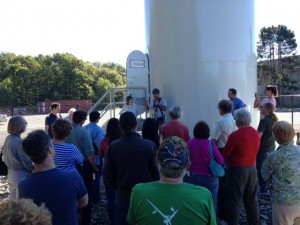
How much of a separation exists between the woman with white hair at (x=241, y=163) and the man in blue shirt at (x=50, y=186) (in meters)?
2.28

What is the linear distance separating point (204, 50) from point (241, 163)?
360 centimetres

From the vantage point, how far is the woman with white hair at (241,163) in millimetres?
4434

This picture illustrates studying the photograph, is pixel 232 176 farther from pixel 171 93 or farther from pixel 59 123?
pixel 171 93

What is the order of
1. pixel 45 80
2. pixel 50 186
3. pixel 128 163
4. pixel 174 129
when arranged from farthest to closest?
pixel 45 80, pixel 174 129, pixel 128 163, pixel 50 186

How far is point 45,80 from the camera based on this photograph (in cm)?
4534

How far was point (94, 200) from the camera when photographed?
611 centimetres

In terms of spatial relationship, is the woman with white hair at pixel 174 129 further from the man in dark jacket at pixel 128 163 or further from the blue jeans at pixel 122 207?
the blue jeans at pixel 122 207

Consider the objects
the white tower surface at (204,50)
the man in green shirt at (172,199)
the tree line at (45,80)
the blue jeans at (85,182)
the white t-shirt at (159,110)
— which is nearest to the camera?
the man in green shirt at (172,199)

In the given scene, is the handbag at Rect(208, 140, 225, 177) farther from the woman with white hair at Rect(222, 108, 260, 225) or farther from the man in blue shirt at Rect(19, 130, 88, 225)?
the man in blue shirt at Rect(19, 130, 88, 225)

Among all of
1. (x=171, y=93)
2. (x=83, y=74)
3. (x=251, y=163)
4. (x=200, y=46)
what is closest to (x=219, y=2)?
(x=200, y=46)

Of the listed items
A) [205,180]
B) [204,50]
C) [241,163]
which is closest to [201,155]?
[205,180]

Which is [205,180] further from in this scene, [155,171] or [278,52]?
[278,52]

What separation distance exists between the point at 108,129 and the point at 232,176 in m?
1.64

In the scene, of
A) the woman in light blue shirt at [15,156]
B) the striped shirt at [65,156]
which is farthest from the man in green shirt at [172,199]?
the woman in light blue shirt at [15,156]
